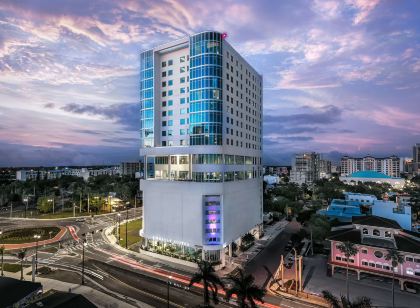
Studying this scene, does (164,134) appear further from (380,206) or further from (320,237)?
(380,206)

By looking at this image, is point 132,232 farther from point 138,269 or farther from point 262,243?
point 262,243

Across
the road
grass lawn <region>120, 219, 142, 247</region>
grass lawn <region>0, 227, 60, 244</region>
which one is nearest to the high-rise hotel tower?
the road

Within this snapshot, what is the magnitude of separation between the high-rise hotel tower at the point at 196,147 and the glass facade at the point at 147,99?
27 centimetres

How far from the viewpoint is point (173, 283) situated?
51906 mm

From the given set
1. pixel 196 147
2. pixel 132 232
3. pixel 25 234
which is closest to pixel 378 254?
pixel 196 147

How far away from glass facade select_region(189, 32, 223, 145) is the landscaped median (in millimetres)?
54566

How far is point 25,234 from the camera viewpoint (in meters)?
86.5

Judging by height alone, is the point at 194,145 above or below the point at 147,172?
above

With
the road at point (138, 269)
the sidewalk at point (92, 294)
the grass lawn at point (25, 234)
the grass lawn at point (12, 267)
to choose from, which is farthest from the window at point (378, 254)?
the grass lawn at point (25, 234)

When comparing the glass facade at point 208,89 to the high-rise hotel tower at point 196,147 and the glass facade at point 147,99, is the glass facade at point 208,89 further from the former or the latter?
the glass facade at point 147,99

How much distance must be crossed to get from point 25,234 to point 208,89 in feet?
252

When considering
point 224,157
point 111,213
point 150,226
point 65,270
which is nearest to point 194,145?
point 224,157

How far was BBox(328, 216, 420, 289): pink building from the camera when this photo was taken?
160 feet

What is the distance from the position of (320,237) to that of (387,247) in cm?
1942
